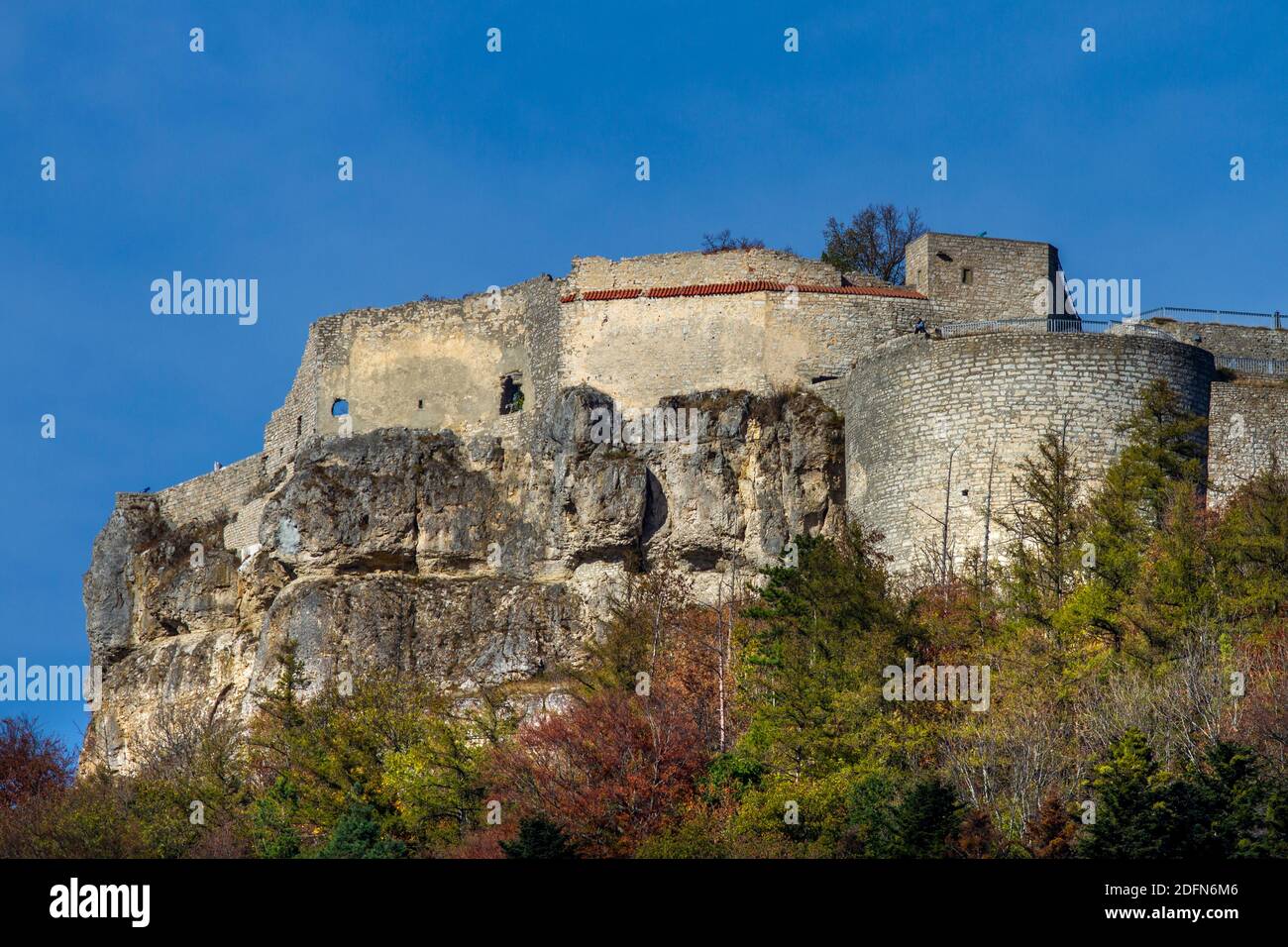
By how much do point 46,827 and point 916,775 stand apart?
1846 centimetres

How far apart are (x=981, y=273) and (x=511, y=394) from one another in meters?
10.5

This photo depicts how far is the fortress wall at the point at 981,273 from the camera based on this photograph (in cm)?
5034

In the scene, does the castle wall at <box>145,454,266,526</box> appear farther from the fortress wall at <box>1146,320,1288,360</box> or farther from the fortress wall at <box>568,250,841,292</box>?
the fortress wall at <box>1146,320,1288,360</box>

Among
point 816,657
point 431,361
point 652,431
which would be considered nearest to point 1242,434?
Answer: point 816,657

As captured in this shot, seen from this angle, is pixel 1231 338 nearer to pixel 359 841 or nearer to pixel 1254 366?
pixel 1254 366

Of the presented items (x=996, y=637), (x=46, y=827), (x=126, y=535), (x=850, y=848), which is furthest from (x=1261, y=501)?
(x=126, y=535)

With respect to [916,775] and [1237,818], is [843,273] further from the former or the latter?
[1237,818]

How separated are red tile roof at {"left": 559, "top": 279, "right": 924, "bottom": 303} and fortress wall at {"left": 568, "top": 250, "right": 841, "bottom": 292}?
293 millimetres

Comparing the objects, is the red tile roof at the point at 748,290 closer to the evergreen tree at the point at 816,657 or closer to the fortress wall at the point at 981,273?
the fortress wall at the point at 981,273

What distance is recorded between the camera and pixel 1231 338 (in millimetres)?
48875

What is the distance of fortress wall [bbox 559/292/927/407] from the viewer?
162 feet

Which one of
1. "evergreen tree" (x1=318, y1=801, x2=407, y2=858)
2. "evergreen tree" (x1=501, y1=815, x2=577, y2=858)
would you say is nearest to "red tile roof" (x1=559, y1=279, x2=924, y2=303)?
"evergreen tree" (x1=318, y1=801, x2=407, y2=858)

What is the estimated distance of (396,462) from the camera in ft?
170

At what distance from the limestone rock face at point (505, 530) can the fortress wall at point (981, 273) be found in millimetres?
4069
